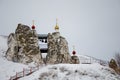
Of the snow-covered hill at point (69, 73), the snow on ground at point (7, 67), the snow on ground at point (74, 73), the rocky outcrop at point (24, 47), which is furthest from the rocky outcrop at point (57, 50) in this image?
the snow on ground at point (74, 73)

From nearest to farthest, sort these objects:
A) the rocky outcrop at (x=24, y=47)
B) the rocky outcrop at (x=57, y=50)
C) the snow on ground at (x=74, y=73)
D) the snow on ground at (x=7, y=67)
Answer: the snow on ground at (x=74, y=73), the snow on ground at (x=7, y=67), the rocky outcrop at (x=24, y=47), the rocky outcrop at (x=57, y=50)

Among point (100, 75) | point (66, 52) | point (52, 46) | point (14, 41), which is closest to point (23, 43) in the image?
point (14, 41)

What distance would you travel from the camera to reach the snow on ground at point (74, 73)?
31250 millimetres

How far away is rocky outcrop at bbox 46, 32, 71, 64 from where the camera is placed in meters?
49.2

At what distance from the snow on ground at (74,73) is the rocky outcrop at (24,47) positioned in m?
11.2

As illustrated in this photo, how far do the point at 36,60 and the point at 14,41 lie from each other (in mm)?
8023

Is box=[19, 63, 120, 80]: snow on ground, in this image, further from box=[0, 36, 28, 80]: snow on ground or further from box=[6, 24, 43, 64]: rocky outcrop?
box=[6, 24, 43, 64]: rocky outcrop

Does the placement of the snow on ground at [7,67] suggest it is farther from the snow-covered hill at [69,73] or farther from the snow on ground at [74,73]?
the snow on ground at [74,73]

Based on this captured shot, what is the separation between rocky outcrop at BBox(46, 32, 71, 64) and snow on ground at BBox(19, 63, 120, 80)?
13975 millimetres

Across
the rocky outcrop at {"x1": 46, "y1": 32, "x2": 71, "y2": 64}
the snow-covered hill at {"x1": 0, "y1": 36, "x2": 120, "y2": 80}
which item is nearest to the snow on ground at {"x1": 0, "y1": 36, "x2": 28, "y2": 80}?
the snow-covered hill at {"x1": 0, "y1": 36, "x2": 120, "y2": 80}

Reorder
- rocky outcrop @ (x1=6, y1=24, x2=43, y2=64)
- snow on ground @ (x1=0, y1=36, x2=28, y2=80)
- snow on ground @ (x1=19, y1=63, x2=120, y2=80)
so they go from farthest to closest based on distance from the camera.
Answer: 1. rocky outcrop @ (x1=6, y1=24, x2=43, y2=64)
2. snow on ground @ (x1=0, y1=36, x2=28, y2=80)
3. snow on ground @ (x1=19, y1=63, x2=120, y2=80)

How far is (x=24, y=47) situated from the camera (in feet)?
153

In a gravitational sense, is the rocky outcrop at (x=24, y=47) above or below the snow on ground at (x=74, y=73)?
above

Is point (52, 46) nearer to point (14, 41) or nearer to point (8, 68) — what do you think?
point (14, 41)
